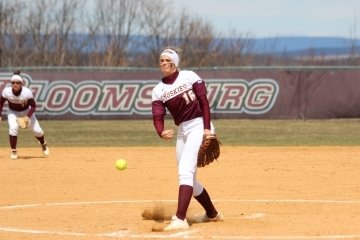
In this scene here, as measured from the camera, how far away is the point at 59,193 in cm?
1306

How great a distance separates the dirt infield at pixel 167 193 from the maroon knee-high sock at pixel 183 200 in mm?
222

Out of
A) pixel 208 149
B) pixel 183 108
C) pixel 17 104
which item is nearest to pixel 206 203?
pixel 208 149

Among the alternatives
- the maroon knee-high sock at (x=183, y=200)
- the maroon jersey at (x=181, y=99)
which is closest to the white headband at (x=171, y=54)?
the maroon jersey at (x=181, y=99)

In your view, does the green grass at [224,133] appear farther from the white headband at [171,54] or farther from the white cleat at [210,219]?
the white headband at [171,54]

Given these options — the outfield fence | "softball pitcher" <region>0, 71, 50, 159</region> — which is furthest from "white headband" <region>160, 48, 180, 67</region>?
the outfield fence

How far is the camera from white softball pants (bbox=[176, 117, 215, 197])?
9.64 metres

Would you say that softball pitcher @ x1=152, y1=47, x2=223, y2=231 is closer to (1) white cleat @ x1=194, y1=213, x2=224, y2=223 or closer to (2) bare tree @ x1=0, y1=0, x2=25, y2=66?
(1) white cleat @ x1=194, y1=213, x2=224, y2=223

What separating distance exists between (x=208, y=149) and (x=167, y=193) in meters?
3.13

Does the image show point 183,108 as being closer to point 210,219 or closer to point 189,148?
point 189,148

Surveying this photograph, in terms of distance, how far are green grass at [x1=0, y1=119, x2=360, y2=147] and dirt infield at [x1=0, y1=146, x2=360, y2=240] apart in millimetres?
2259

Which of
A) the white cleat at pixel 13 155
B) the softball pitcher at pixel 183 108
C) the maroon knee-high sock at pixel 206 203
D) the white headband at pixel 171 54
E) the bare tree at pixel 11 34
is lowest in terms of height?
the bare tree at pixel 11 34

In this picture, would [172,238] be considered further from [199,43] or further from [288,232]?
[199,43]

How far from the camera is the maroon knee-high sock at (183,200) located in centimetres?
955

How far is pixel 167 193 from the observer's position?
1300 centimetres
